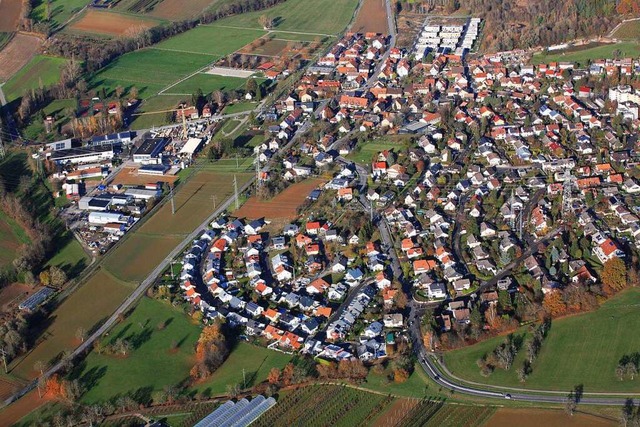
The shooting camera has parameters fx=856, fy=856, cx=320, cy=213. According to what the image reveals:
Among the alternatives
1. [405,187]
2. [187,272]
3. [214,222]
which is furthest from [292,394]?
[405,187]

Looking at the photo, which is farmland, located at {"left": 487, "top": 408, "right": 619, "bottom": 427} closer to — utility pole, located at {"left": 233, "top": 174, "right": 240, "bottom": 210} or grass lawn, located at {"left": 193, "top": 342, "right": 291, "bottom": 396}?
grass lawn, located at {"left": 193, "top": 342, "right": 291, "bottom": 396}

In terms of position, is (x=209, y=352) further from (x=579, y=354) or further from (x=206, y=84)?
Result: (x=206, y=84)

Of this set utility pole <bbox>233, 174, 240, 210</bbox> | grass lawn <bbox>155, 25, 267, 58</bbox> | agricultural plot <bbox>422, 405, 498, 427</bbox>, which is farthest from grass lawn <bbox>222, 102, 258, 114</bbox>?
agricultural plot <bbox>422, 405, 498, 427</bbox>

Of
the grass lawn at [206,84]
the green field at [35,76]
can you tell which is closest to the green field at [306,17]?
the grass lawn at [206,84]

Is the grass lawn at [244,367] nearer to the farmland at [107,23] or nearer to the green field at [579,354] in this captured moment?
the green field at [579,354]

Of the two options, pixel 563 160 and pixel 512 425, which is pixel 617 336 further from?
pixel 563 160

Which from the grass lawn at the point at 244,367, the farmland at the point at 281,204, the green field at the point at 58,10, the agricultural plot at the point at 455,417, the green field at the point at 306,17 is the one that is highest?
the green field at the point at 58,10
